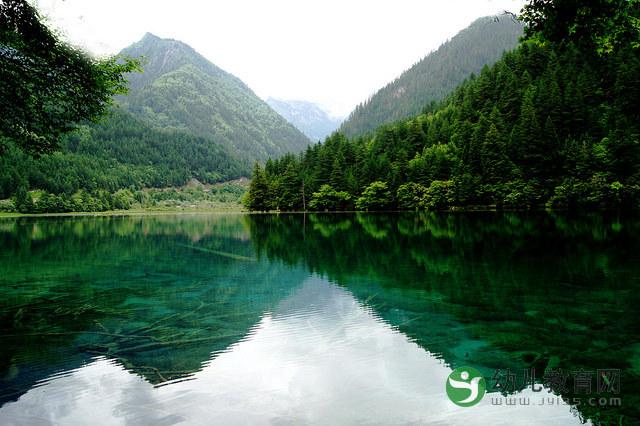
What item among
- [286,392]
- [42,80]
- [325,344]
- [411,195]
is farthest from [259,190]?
[286,392]

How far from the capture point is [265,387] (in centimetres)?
756

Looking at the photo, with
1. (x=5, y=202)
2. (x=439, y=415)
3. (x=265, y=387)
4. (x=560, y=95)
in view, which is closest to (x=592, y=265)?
(x=439, y=415)

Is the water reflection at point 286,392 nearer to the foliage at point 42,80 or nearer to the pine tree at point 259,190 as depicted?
the foliage at point 42,80

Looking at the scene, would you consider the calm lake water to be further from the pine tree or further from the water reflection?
the pine tree

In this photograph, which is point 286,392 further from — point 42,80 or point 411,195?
point 411,195

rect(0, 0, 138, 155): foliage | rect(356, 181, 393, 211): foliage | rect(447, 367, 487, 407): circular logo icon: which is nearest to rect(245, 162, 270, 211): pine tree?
rect(356, 181, 393, 211): foliage

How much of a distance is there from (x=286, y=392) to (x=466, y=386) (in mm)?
3173

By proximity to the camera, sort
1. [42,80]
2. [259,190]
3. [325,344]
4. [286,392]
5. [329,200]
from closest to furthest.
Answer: [286,392] < [325,344] < [42,80] < [329,200] < [259,190]

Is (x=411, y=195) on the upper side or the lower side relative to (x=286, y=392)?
upper

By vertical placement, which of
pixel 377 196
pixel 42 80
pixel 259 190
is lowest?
pixel 377 196

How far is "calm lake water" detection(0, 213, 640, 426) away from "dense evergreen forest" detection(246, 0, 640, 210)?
57.3m

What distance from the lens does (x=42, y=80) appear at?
1470 cm

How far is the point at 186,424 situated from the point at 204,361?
2520 mm

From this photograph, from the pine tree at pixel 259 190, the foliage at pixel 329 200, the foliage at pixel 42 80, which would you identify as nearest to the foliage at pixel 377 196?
the foliage at pixel 329 200
